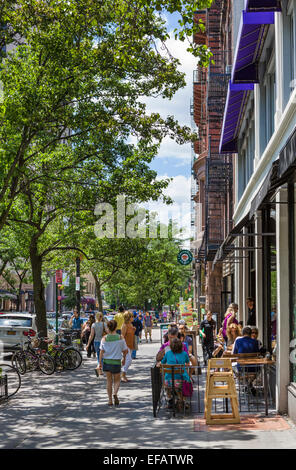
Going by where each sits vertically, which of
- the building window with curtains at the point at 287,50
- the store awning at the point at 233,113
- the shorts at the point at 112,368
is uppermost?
the store awning at the point at 233,113

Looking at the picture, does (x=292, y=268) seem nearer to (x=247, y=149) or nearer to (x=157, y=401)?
(x=157, y=401)

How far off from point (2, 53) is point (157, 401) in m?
8.70

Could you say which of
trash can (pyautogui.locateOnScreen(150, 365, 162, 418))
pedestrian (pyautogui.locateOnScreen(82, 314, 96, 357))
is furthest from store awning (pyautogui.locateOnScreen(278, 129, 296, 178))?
pedestrian (pyautogui.locateOnScreen(82, 314, 96, 357))

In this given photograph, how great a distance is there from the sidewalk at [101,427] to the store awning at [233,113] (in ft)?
27.2

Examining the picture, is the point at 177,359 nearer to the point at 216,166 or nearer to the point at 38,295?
the point at 38,295

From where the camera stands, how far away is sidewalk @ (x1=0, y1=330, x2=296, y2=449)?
8.97 meters

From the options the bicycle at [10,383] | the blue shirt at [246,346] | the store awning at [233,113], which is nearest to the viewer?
the blue shirt at [246,346]

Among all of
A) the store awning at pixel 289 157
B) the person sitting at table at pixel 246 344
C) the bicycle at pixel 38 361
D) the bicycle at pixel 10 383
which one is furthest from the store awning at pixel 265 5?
the bicycle at pixel 38 361

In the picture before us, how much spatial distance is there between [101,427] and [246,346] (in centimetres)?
358

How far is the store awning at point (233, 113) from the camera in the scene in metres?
18.0

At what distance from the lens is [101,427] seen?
412 inches

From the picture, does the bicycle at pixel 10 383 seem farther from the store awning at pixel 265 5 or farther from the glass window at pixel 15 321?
the store awning at pixel 265 5

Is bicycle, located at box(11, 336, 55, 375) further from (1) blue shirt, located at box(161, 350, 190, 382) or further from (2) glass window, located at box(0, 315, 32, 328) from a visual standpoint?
(1) blue shirt, located at box(161, 350, 190, 382)

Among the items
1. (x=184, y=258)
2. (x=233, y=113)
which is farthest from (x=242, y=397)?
(x=184, y=258)
